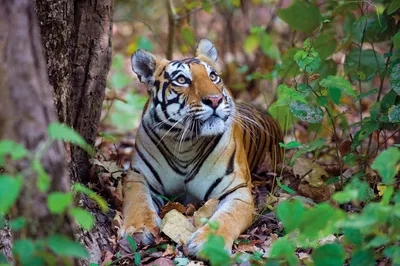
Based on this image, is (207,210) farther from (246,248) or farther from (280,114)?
(280,114)

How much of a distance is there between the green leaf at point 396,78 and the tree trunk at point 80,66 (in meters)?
1.80

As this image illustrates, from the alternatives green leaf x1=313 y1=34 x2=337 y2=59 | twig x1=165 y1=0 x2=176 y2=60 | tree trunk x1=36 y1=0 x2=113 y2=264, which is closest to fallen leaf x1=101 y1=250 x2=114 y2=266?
tree trunk x1=36 y1=0 x2=113 y2=264

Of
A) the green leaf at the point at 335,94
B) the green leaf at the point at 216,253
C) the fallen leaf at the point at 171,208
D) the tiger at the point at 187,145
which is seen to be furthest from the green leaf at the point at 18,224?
the green leaf at the point at 335,94

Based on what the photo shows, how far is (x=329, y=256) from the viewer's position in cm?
247

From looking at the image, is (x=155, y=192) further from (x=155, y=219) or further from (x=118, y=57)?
(x=118, y=57)

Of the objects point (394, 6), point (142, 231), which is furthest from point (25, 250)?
point (394, 6)

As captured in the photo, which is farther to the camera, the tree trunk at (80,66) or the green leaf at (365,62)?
the green leaf at (365,62)

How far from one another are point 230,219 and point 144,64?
124 cm

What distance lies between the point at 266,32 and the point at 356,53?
3.21 meters

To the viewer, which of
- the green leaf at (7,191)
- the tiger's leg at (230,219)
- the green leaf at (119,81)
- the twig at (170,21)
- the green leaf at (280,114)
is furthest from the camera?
the green leaf at (119,81)

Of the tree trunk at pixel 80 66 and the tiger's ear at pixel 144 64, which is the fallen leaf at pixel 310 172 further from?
the tree trunk at pixel 80 66

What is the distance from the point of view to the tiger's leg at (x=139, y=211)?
375 cm

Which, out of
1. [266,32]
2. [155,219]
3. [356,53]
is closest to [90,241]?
[155,219]

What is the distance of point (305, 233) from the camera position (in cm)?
235
